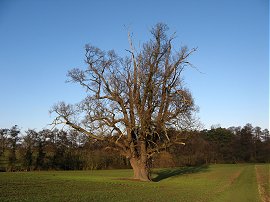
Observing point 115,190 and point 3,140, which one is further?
point 3,140

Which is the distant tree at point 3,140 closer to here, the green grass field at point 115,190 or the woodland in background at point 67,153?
the woodland in background at point 67,153

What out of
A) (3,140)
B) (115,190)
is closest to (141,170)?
(115,190)

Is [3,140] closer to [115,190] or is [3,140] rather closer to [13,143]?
[13,143]

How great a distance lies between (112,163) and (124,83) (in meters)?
37.3

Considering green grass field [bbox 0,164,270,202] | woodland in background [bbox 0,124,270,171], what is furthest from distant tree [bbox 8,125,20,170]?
green grass field [bbox 0,164,270,202]

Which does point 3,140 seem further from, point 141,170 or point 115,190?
point 115,190

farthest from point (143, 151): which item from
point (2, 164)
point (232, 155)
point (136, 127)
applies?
point (232, 155)

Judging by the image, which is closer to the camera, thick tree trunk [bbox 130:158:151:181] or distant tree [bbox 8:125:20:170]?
thick tree trunk [bbox 130:158:151:181]

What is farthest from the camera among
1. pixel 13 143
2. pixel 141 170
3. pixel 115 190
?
pixel 13 143

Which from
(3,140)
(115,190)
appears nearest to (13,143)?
(3,140)

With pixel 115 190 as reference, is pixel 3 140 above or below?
above

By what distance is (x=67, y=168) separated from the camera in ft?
212

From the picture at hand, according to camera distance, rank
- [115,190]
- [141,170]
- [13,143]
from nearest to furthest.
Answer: [115,190] < [141,170] < [13,143]

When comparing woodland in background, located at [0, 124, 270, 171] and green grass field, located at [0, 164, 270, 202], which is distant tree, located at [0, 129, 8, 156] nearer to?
woodland in background, located at [0, 124, 270, 171]
